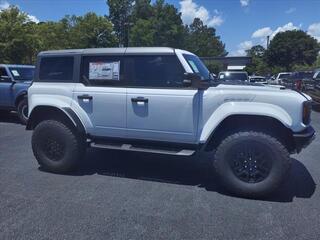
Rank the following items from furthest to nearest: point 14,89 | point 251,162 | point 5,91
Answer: point 5,91 → point 14,89 → point 251,162

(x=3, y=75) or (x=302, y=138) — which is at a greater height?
(x=3, y=75)

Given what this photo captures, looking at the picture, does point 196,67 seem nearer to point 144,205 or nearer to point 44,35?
point 144,205

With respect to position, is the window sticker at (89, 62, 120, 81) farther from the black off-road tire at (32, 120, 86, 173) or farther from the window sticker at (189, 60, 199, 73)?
the window sticker at (189, 60, 199, 73)

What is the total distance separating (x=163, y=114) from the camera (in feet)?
16.8

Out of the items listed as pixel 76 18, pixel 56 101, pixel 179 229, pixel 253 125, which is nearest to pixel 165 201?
pixel 179 229

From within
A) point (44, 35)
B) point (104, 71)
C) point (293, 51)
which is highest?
point (293, 51)

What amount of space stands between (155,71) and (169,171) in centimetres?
172

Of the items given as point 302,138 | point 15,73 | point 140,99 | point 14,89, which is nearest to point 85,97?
point 140,99

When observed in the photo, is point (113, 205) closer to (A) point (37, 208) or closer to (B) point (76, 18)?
(A) point (37, 208)

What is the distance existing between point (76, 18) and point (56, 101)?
43.7 metres

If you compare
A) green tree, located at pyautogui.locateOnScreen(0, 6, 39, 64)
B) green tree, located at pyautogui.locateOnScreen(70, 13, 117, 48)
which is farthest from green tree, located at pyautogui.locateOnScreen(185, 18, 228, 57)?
green tree, located at pyautogui.locateOnScreen(0, 6, 39, 64)

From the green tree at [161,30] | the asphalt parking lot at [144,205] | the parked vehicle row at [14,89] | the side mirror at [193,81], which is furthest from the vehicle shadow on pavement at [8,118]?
the green tree at [161,30]

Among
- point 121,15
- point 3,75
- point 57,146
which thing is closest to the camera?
point 57,146

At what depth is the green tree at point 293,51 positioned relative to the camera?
72.8m
